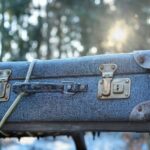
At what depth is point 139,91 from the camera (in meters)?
1.90

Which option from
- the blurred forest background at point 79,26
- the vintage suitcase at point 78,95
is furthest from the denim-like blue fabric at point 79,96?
the blurred forest background at point 79,26

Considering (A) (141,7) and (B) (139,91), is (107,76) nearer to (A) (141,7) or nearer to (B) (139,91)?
(B) (139,91)

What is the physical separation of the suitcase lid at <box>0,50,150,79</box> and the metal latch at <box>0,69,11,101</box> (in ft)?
0.07

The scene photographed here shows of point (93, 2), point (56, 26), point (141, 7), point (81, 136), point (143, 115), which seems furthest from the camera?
point (56, 26)

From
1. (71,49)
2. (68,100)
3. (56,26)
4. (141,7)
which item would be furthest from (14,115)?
(56,26)

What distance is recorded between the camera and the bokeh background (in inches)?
435

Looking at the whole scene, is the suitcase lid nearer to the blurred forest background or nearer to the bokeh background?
the bokeh background

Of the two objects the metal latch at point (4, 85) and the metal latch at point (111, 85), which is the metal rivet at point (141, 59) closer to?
the metal latch at point (111, 85)

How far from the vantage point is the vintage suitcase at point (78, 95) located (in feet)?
6.29

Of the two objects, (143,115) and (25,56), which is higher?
(143,115)

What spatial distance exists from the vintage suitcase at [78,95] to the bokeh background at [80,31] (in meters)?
6.01

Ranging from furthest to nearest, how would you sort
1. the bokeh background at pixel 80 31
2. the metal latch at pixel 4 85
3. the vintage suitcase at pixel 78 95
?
the bokeh background at pixel 80 31 < the metal latch at pixel 4 85 < the vintage suitcase at pixel 78 95

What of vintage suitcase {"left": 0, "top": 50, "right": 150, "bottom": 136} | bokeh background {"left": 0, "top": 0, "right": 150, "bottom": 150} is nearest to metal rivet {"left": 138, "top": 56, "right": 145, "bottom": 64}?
vintage suitcase {"left": 0, "top": 50, "right": 150, "bottom": 136}

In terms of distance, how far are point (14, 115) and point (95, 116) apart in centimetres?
38
